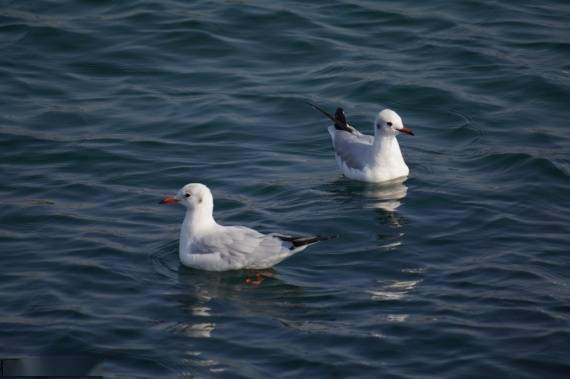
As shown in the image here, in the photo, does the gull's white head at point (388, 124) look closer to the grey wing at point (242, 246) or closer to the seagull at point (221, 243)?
the seagull at point (221, 243)

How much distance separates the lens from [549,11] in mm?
21062

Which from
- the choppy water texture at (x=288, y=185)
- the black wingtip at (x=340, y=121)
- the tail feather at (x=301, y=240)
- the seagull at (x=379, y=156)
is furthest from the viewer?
the black wingtip at (x=340, y=121)

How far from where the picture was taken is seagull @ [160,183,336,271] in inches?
467

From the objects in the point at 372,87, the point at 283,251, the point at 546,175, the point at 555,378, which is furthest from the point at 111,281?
the point at 372,87

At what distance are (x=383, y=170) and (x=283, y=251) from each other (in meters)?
3.41

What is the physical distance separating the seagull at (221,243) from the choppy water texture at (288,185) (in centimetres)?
20

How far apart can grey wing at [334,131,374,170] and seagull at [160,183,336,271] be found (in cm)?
291

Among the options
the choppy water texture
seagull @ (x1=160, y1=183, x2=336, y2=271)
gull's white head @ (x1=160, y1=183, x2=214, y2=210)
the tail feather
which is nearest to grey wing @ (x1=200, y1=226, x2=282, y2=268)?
seagull @ (x1=160, y1=183, x2=336, y2=271)

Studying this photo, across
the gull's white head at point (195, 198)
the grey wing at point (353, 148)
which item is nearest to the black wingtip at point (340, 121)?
the grey wing at point (353, 148)

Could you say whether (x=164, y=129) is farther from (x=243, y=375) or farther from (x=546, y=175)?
(x=243, y=375)

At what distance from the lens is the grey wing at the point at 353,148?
15.0 meters

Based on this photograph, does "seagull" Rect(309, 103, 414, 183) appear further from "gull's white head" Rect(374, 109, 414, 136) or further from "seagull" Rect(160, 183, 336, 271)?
"seagull" Rect(160, 183, 336, 271)

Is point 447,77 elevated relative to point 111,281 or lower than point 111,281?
elevated

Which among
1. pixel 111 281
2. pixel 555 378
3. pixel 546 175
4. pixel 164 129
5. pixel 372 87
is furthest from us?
pixel 372 87
